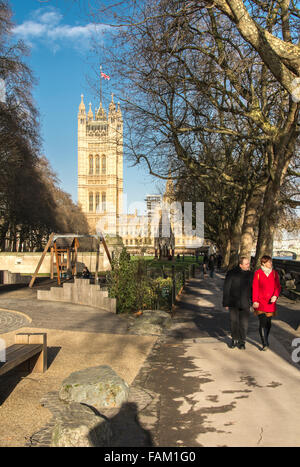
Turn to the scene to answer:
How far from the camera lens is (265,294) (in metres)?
8.54

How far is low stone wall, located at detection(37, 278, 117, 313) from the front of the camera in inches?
553

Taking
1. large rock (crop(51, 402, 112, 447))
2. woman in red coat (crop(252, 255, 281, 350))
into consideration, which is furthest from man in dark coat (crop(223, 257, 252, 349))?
large rock (crop(51, 402, 112, 447))

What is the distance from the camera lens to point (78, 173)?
142 m

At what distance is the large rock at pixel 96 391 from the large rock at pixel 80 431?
2.83 ft

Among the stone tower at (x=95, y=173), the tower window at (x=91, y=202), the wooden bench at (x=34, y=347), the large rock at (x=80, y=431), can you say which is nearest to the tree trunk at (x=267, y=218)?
the wooden bench at (x=34, y=347)

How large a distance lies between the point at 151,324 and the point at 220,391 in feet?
16.2

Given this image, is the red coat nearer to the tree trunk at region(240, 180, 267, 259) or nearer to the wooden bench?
the wooden bench

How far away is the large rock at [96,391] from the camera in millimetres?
5480

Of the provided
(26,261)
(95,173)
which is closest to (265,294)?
(26,261)

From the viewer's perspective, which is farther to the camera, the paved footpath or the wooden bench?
the wooden bench

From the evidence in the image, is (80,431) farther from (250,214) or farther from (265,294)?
(250,214)

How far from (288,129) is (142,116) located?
6.60m

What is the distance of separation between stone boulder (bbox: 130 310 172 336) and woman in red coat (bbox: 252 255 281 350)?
2.81 m

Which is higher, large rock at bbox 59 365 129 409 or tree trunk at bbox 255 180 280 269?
tree trunk at bbox 255 180 280 269
